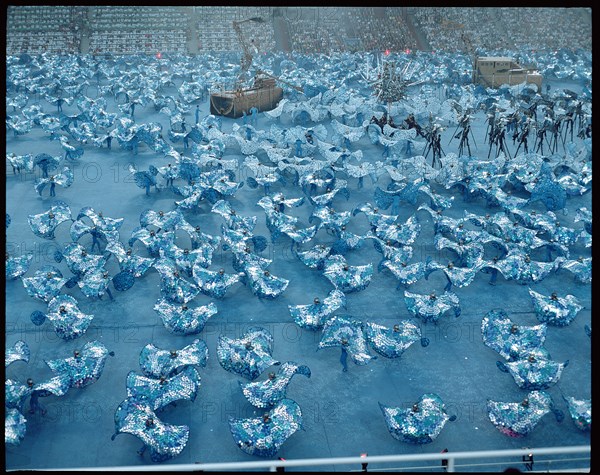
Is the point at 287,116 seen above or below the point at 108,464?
below

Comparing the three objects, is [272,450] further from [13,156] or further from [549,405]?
[13,156]

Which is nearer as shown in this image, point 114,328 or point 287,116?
point 114,328

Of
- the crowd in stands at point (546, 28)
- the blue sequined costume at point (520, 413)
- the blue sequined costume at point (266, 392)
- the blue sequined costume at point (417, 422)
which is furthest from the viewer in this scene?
the crowd in stands at point (546, 28)

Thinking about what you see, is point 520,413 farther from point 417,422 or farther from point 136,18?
point 136,18

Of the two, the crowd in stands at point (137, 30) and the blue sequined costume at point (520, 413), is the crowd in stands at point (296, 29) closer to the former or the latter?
Answer: the crowd in stands at point (137, 30)

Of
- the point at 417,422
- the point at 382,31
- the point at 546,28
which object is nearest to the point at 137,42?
Result: the point at 382,31

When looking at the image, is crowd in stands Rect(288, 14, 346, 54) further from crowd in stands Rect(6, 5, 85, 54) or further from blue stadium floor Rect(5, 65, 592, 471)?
blue stadium floor Rect(5, 65, 592, 471)

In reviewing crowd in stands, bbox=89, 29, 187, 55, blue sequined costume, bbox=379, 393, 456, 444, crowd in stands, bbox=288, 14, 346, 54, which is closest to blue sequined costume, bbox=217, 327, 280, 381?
blue sequined costume, bbox=379, 393, 456, 444

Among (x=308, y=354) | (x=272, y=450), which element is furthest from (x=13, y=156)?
(x=272, y=450)

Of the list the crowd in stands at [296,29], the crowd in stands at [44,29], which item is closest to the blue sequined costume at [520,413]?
the crowd in stands at [296,29]

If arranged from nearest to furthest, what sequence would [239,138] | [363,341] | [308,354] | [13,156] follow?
[363,341] → [308,354] → [13,156] → [239,138]
